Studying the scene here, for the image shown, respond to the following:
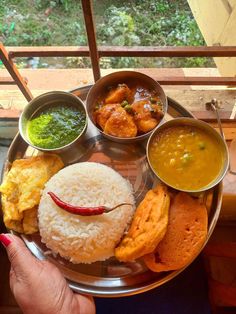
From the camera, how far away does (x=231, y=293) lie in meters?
2.24

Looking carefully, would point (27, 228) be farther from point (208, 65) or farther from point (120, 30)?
point (208, 65)

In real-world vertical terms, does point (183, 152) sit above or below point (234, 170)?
above

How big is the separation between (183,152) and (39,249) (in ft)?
3.39

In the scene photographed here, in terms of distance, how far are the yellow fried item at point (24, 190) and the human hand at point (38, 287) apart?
0.36 ft

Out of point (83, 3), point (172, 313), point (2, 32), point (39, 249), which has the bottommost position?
point (172, 313)

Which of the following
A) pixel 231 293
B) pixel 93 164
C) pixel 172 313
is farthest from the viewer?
pixel 172 313

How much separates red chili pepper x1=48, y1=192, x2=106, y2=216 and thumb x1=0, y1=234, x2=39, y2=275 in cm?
31

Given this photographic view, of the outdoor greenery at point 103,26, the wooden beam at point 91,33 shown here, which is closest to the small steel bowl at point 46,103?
the wooden beam at point 91,33

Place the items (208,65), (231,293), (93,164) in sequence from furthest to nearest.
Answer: (208,65), (231,293), (93,164)

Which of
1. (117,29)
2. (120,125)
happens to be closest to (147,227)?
(120,125)

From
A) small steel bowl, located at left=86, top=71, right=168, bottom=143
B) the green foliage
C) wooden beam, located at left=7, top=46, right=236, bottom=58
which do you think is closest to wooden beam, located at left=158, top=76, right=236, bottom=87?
wooden beam, located at left=7, top=46, right=236, bottom=58

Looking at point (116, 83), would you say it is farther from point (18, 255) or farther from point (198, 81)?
point (18, 255)

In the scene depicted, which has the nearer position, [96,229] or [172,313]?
[96,229]

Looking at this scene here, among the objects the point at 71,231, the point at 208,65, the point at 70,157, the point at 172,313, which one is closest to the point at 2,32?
the point at 70,157
